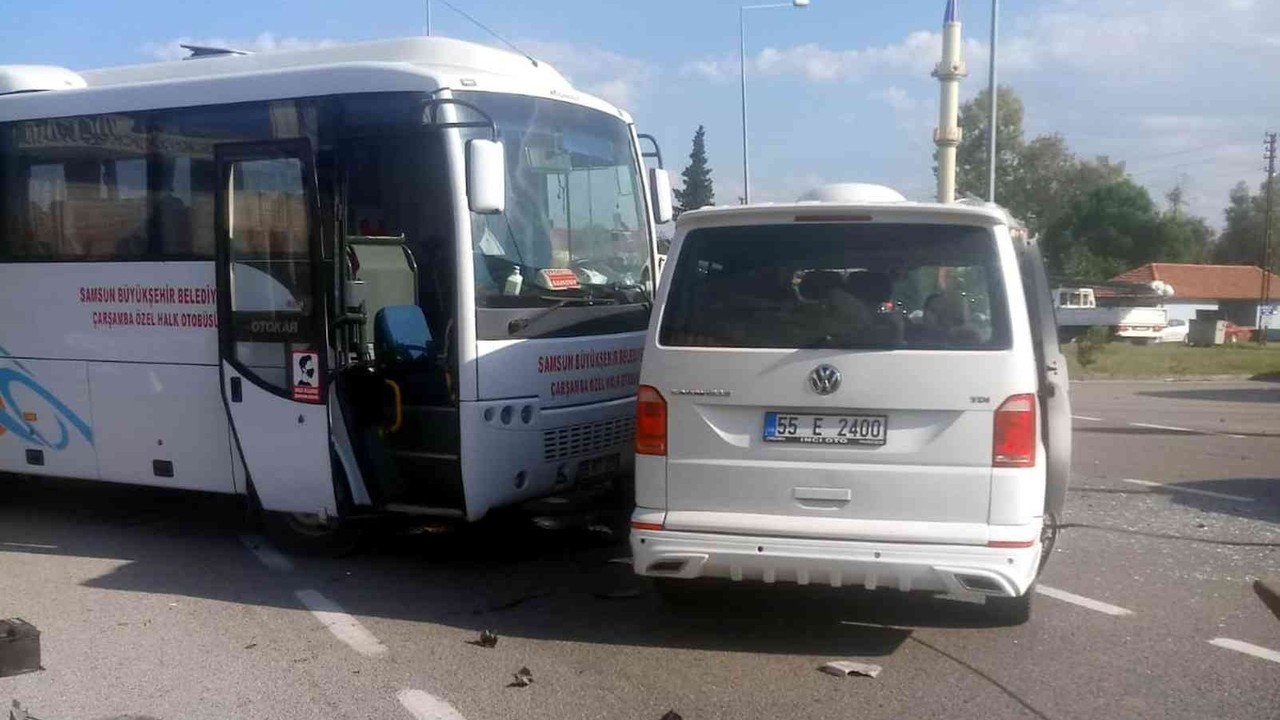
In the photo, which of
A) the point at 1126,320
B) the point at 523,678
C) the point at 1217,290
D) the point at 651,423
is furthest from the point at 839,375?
the point at 1217,290

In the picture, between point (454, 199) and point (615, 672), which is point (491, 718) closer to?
point (615, 672)

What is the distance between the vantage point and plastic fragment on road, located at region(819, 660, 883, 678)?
6.11 metres

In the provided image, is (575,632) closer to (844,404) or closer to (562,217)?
(844,404)

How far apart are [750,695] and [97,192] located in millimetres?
6584

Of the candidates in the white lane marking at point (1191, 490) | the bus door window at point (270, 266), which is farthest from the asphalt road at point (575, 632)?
the bus door window at point (270, 266)

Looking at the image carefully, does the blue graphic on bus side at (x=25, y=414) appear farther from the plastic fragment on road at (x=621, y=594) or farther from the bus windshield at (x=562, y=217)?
the plastic fragment on road at (x=621, y=594)

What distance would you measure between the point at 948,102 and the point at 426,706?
28363 mm

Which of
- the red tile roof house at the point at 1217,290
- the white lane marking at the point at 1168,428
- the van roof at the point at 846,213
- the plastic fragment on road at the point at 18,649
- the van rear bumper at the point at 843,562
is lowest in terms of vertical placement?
the red tile roof house at the point at 1217,290

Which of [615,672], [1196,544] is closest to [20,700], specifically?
[615,672]

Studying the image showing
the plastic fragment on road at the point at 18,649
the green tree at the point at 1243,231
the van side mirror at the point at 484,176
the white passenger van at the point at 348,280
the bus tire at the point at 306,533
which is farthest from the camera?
the green tree at the point at 1243,231

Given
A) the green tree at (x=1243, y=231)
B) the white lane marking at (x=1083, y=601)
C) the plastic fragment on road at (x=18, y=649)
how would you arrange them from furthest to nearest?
the green tree at (x=1243, y=231)
the white lane marking at (x=1083, y=601)
the plastic fragment on road at (x=18, y=649)

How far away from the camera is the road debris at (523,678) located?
6016mm

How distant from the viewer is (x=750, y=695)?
5836mm

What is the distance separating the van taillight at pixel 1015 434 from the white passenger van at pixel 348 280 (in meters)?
3.32
